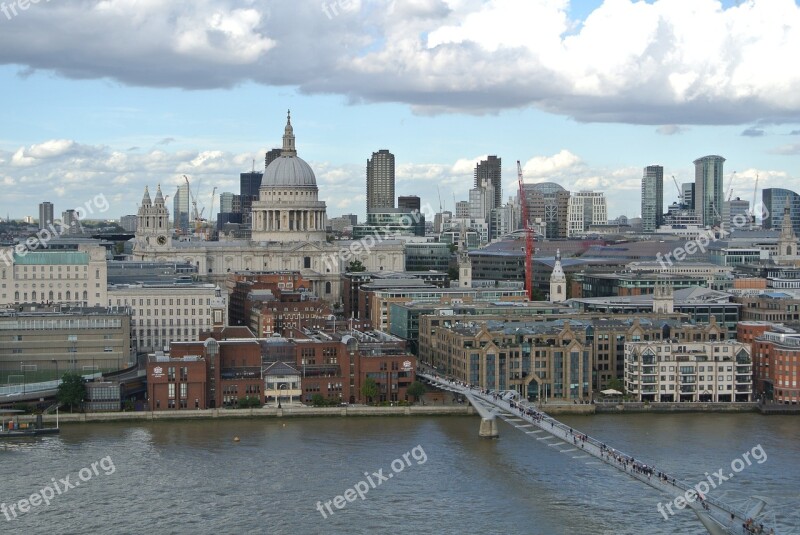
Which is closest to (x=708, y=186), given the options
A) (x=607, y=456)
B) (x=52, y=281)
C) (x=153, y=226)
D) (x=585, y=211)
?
(x=585, y=211)

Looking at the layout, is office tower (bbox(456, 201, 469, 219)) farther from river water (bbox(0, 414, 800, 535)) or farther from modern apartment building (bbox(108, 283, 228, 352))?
river water (bbox(0, 414, 800, 535))

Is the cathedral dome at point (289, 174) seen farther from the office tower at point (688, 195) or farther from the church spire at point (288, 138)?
the office tower at point (688, 195)

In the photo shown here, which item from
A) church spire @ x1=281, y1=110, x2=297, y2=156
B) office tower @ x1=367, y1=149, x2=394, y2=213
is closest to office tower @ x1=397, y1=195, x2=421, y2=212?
office tower @ x1=367, y1=149, x2=394, y2=213

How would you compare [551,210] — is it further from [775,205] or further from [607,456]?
[607,456]

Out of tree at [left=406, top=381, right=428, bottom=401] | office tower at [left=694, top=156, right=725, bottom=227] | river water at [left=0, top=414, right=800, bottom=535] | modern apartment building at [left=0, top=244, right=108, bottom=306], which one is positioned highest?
office tower at [left=694, top=156, right=725, bottom=227]

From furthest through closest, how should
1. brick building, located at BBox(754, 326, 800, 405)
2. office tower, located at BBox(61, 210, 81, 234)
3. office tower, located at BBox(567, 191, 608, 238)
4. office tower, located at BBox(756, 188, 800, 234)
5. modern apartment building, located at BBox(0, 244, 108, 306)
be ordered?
office tower, located at BBox(567, 191, 608, 238) < office tower, located at BBox(756, 188, 800, 234) < office tower, located at BBox(61, 210, 81, 234) < modern apartment building, located at BBox(0, 244, 108, 306) < brick building, located at BBox(754, 326, 800, 405)

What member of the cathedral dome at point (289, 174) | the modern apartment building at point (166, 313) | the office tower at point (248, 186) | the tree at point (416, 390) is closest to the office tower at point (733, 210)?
the office tower at point (248, 186)

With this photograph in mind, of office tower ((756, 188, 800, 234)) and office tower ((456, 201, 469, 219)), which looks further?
office tower ((456, 201, 469, 219))

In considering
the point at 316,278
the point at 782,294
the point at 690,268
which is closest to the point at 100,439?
the point at 782,294

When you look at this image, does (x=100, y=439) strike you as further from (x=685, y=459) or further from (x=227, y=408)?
(x=685, y=459)
